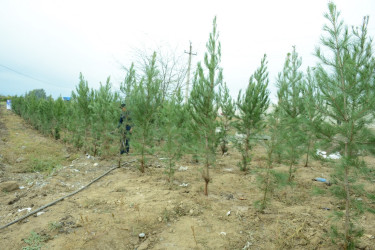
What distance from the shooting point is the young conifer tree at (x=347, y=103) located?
3.11 m

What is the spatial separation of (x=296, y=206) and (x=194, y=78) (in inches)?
147

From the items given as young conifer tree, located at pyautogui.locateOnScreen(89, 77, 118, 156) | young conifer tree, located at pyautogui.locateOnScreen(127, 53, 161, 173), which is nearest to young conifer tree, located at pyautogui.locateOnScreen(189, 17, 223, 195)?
young conifer tree, located at pyautogui.locateOnScreen(127, 53, 161, 173)

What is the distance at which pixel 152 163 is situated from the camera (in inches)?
354

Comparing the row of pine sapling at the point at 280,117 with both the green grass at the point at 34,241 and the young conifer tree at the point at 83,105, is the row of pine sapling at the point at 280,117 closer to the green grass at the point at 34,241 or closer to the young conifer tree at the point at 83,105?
the young conifer tree at the point at 83,105

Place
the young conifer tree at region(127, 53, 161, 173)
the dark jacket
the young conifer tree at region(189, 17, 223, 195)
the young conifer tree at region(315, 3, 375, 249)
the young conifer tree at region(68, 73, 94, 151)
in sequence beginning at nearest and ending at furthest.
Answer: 1. the young conifer tree at region(315, 3, 375, 249)
2. the young conifer tree at region(189, 17, 223, 195)
3. the young conifer tree at region(127, 53, 161, 173)
4. the dark jacket
5. the young conifer tree at region(68, 73, 94, 151)

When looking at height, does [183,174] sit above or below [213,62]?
below

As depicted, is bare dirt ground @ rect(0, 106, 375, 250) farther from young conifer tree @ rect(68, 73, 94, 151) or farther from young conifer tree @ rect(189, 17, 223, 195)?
young conifer tree @ rect(68, 73, 94, 151)

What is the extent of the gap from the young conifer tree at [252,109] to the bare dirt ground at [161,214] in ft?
4.25

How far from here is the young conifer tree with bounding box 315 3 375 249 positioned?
311cm

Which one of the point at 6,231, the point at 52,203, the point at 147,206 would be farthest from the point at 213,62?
the point at 6,231

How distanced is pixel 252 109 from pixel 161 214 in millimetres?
4608

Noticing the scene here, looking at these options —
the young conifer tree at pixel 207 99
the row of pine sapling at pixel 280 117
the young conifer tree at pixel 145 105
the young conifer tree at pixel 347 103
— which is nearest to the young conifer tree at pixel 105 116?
the row of pine sapling at pixel 280 117

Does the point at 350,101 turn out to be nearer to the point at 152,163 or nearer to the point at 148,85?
the point at 148,85

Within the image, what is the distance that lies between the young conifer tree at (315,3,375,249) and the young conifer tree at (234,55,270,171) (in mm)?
3792
